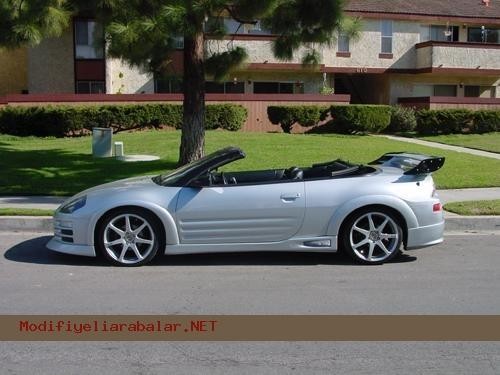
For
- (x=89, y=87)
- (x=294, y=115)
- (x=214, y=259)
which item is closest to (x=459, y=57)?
(x=294, y=115)

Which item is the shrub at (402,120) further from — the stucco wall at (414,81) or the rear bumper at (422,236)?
the rear bumper at (422,236)

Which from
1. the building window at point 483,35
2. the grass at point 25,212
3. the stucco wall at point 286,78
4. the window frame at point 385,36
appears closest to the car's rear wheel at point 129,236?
the grass at point 25,212

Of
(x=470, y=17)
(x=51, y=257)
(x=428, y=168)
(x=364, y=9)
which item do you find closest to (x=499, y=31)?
(x=470, y=17)

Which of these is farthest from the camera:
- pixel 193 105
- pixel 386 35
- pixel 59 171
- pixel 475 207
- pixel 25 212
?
pixel 386 35

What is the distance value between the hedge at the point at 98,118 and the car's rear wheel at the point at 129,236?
599 inches

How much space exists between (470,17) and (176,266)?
92.6ft

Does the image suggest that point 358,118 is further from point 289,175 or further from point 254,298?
point 254,298

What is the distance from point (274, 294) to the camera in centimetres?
588

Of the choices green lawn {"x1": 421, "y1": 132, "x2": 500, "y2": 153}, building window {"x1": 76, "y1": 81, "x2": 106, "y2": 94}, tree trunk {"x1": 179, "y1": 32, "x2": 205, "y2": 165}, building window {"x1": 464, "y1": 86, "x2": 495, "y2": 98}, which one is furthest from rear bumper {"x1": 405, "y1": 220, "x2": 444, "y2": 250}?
building window {"x1": 464, "y1": 86, "x2": 495, "y2": 98}

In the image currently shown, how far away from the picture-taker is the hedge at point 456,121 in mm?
23391

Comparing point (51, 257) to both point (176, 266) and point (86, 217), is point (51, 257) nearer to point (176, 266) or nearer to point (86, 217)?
point (86, 217)

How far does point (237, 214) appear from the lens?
6.85 meters

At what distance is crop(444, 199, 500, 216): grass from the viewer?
31.3 ft

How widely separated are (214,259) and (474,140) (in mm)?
16288
